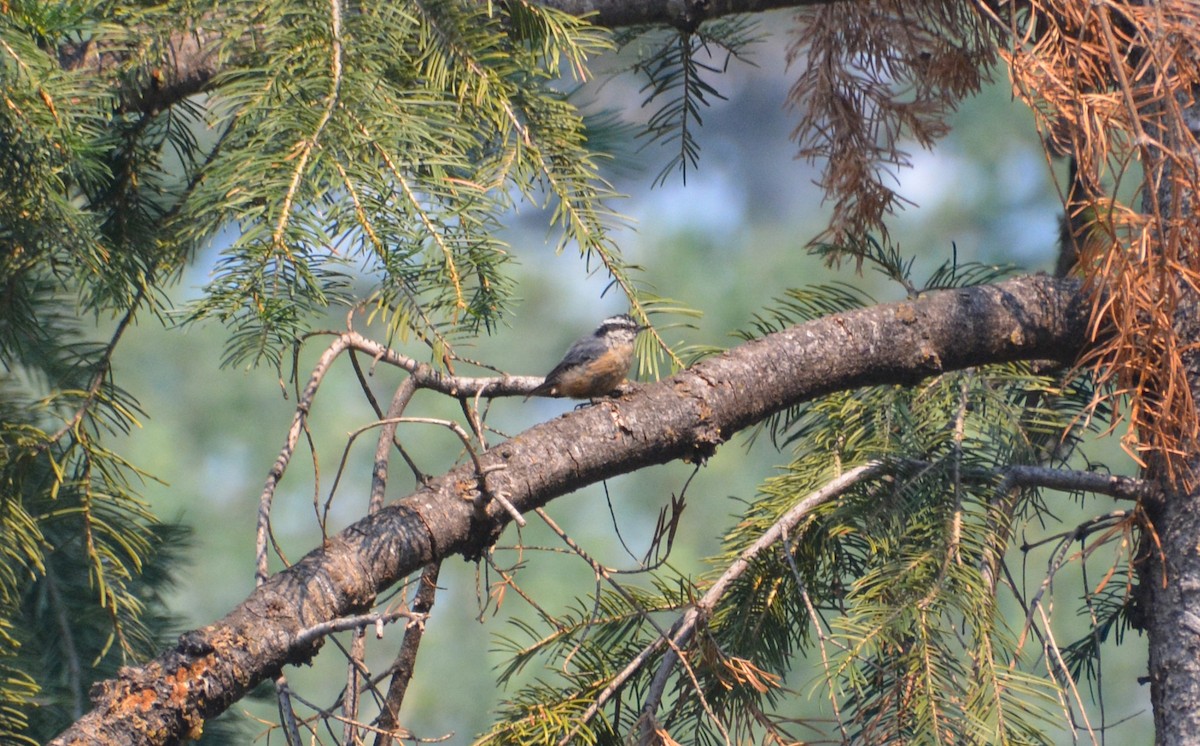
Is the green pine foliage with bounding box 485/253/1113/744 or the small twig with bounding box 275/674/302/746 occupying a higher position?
the green pine foliage with bounding box 485/253/1113/744

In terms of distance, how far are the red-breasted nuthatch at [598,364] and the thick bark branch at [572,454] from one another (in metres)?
0.52

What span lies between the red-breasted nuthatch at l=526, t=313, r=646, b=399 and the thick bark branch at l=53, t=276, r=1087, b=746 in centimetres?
52

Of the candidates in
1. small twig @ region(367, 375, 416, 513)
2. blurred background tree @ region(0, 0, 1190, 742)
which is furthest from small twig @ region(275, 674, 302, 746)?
small twig @ region(367, 375, 416, 513)

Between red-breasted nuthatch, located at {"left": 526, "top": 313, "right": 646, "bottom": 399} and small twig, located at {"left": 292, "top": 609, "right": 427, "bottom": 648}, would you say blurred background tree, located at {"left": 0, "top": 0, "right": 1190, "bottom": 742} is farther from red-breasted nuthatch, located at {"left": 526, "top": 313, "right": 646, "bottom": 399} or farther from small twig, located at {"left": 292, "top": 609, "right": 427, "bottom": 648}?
red-breasted nuthatch, located at {"left": 526, "top": 313, "right": 646, "bottom": 399}

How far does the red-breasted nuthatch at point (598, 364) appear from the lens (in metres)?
1.76

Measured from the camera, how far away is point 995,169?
28.8 ft

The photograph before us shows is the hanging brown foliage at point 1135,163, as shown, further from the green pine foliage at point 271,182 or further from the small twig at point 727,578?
the green pine foliage at point 271,182

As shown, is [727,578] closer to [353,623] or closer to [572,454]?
[572,454]

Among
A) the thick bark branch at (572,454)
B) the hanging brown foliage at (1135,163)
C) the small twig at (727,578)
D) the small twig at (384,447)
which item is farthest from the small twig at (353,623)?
the hanging brown foliage at (1135,163)

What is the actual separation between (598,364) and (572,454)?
687 millimetres

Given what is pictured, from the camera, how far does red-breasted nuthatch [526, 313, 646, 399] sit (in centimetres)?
176

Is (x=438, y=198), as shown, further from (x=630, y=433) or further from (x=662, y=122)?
(x=662, y=122)

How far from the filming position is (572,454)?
3.67 feet

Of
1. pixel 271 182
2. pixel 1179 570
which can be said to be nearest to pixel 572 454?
pixel 271 182
